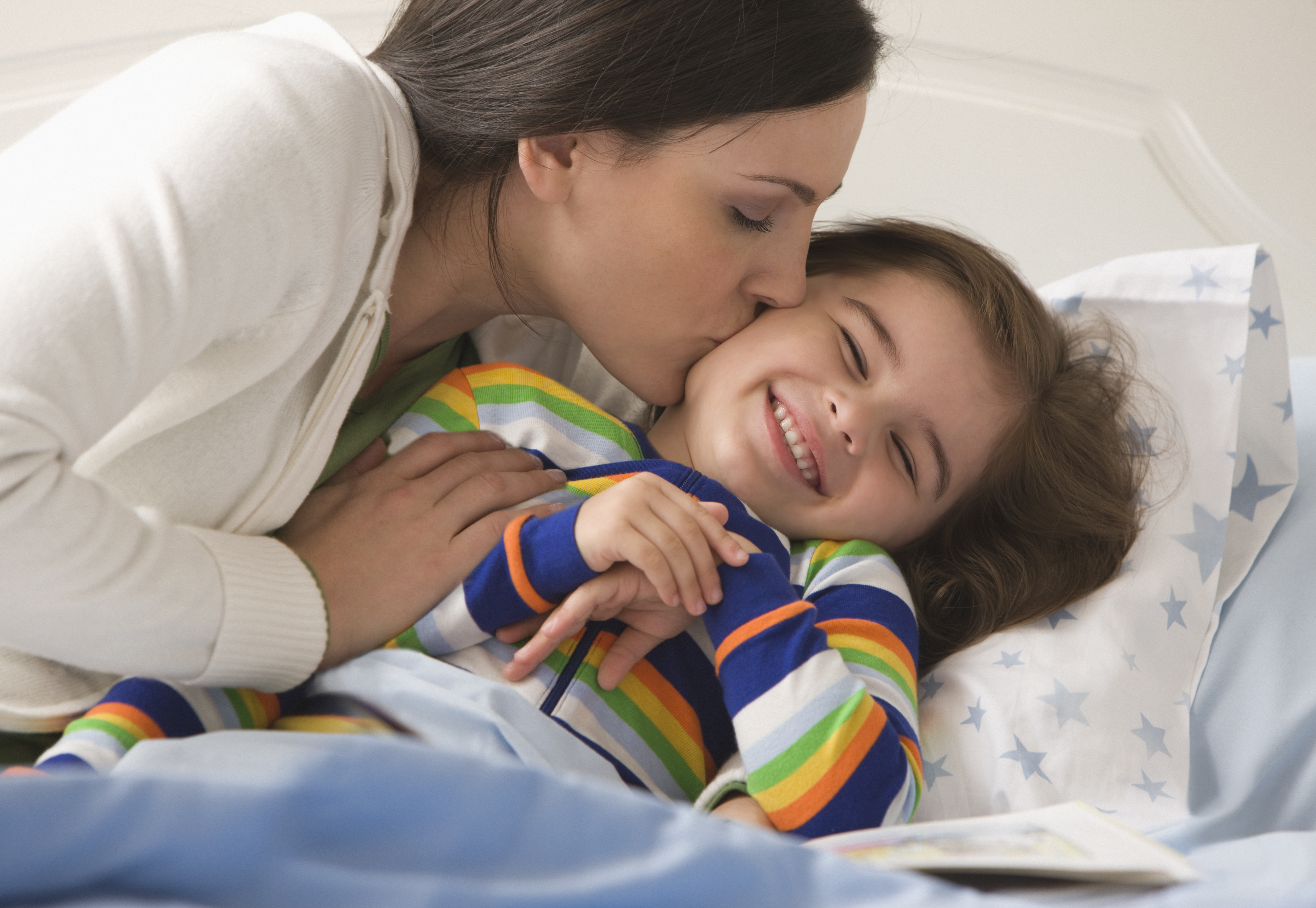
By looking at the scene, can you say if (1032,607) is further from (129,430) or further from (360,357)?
(129,430)

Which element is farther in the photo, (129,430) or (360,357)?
(360,357)

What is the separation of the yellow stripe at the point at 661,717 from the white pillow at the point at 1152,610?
0.24 metres

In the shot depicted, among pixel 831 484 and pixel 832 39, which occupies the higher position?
pixel 832 39

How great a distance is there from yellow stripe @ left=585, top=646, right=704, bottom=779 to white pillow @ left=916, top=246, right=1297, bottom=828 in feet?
0.79

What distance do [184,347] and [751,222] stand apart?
0.58 metres

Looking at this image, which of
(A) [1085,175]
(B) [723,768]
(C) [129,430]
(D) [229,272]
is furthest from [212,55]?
(A) [1085,175]

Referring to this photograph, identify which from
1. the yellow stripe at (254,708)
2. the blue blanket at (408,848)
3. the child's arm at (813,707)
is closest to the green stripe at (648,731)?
the child's arm at (813,707)

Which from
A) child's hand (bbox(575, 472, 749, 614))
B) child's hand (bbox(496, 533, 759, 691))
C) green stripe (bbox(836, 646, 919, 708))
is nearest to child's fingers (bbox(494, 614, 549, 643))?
child's hand (bbox(496, 533, 759, 691))

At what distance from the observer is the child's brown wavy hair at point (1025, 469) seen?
1.27 metres

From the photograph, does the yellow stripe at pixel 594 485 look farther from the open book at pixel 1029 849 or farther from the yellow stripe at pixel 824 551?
the open book at pixel 1029 849

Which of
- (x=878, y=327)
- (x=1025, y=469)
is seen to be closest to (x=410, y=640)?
(x=878, y=327)

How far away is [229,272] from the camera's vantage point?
83 centimetres

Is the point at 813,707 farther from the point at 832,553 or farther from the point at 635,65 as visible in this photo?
the point at 635,65

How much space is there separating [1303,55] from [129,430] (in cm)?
184
